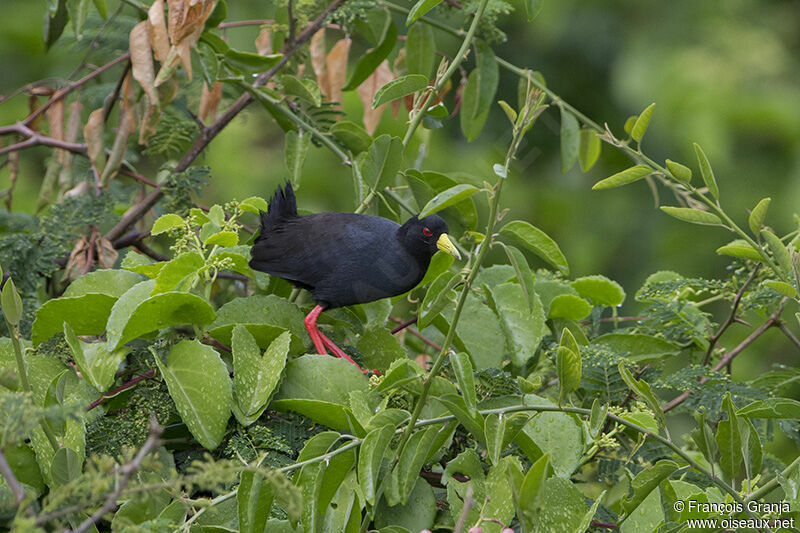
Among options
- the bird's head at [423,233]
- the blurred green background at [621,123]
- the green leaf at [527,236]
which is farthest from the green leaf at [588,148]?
the blurred green background at [621,123]

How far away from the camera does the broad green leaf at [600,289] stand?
4.74 feet

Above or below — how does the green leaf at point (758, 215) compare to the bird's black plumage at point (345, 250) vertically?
above

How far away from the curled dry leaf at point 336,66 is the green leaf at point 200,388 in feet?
2.70

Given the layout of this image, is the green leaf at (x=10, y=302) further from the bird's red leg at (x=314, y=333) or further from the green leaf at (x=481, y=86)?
the green leaf at (x=481, y=86)

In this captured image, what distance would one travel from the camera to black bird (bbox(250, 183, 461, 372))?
1521 millimetres

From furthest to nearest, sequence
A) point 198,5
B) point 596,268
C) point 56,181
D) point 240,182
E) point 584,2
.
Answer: point 584,2
point 596,268
point 240,182
point 56,181
point 198,5

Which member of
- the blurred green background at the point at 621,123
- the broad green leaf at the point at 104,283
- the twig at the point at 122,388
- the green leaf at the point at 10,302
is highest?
the green leaf at the point at 10,302

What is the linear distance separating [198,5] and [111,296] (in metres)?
0.53

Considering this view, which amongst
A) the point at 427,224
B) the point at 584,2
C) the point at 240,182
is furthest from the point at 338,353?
the point at 584,2

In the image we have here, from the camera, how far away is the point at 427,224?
170cm

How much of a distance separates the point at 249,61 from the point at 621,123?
315 centimetres

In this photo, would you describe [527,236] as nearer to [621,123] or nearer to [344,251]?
[344,251]

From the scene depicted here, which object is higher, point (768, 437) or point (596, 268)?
point (768, 437)

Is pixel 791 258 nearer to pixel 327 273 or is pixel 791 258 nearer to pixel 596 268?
pixel 327 273
